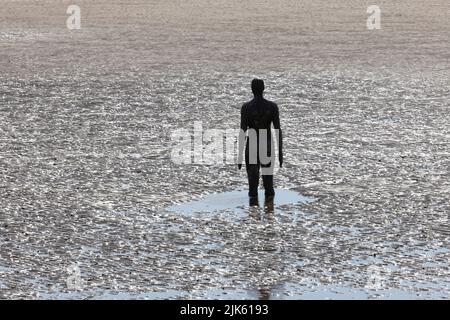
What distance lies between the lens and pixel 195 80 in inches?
1114

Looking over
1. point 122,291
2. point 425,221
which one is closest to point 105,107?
point 425,221

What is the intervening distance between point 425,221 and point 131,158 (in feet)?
19.6

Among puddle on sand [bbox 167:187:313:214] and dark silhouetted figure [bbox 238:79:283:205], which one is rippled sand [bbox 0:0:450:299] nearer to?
puddle on sand [bbox 167:187:313:214]

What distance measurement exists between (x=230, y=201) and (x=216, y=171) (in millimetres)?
2073

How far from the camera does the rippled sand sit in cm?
1155

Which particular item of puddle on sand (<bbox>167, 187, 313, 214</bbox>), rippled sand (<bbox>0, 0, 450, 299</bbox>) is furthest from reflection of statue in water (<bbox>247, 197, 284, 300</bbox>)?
puddle on sand (<bbox>167, 187, 313, 214</bbox>)

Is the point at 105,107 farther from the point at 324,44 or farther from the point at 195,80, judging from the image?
the point at 324,44

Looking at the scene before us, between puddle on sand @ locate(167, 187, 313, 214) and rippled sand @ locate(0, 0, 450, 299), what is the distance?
224mm

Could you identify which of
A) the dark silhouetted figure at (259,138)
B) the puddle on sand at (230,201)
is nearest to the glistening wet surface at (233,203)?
the puddle on sand at (230,201)

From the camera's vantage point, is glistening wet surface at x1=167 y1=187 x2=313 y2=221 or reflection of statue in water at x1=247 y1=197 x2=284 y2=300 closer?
reflection of statue in water at x1=247 y1=197 x2=284 y2=300

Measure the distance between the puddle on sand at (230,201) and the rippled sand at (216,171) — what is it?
0.22 metres

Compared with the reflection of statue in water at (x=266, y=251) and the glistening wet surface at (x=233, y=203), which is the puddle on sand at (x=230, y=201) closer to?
the glistening wet surface at (x=233, y=203)

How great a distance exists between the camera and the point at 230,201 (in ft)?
49.0

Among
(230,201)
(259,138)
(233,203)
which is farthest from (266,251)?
(259,138)
